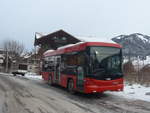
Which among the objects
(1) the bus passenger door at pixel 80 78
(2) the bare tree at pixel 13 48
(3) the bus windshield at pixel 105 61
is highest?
(2) the bare tree at pixel 13 48

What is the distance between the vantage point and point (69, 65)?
16.6m

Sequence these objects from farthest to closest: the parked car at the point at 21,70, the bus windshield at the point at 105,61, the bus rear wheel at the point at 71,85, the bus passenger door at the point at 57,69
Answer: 1. the parked car at the point at 21,70
2. the bus passenger door at the point at 57,69
3. the bus rear wheel at the point at 71,85
4. the bus windshield at the point at 105,61

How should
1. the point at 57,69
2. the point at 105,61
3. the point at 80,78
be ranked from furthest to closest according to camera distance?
the point at 57,69 → the point at 80,78 → the point at 105,61

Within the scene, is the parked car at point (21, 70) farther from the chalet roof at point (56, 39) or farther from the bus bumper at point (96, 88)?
the bus bumper at point (96, 88)

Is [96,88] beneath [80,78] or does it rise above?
beneath

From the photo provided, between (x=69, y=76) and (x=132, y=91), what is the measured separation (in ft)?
12.8

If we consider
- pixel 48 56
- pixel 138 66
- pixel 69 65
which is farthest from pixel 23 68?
pixel 69 65

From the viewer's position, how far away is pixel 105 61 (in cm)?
1412

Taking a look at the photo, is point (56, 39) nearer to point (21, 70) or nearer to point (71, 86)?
point (21, 70)

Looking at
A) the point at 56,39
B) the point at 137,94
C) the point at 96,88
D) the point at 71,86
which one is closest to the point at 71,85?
the point at 71,86

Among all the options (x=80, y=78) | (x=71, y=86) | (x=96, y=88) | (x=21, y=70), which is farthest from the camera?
(x=21, y=70)

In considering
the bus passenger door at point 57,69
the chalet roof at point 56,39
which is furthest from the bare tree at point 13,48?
the bus passenger door at point 57,69

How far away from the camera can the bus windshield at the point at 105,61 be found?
13844 millimetres

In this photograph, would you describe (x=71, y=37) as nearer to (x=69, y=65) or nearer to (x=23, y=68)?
(x=23, y=68)
